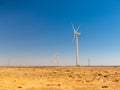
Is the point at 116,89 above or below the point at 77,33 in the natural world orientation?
below

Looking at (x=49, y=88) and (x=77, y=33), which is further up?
(x=77, y=33)

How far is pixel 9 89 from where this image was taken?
2747 centimetres

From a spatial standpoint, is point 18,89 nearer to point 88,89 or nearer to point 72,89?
point 72,89

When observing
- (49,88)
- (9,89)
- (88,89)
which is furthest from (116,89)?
(9,89)

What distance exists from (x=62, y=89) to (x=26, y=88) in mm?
4558

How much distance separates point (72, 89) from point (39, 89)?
4035mm

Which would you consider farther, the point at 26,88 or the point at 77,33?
the point at 77,33

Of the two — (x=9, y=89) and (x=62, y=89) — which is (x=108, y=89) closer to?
(x=62, y=89)

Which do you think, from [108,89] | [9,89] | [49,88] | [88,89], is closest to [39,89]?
[49,88]

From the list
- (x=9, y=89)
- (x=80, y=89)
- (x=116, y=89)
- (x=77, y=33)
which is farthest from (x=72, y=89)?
(x=77, y=33)

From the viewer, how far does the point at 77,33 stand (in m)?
108

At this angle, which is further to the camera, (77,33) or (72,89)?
(77,33)

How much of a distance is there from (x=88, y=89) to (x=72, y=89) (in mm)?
1951

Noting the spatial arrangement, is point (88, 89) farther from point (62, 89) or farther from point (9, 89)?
point (9, 89)
